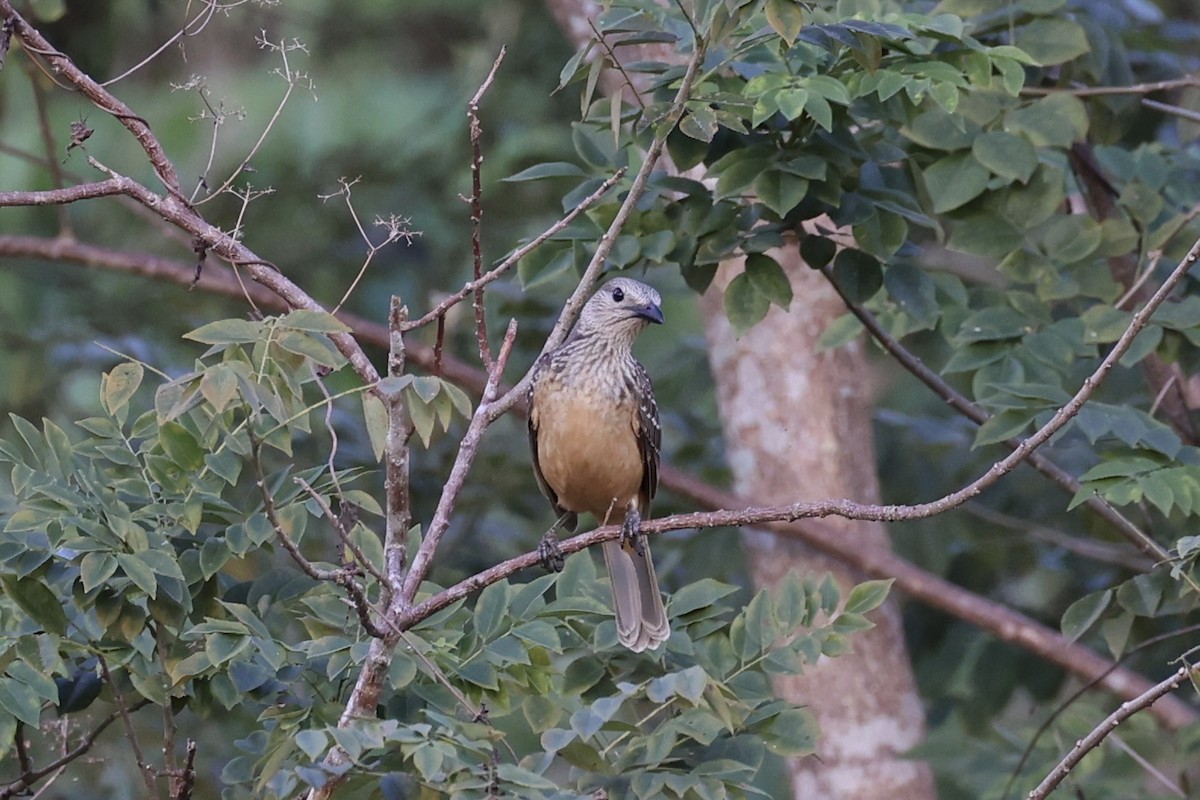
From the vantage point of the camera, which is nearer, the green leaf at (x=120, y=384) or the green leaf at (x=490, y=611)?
the green leaf at (x=120, y=384)

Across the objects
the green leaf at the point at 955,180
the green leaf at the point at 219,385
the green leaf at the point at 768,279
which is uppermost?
the green leaf at the point at 219,385

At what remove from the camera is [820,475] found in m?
5.31

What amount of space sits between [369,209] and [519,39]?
117 cm

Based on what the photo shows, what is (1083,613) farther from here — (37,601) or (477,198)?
(37,601)

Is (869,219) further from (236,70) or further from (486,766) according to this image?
(236,70)

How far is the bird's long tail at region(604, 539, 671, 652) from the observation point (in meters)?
3.50

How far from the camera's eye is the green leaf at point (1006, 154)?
13.6ft

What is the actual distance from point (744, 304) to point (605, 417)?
2.53 feet

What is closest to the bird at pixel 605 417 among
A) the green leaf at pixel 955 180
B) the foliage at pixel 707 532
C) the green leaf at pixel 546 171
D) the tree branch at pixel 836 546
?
the tree branch at pixel 836 546

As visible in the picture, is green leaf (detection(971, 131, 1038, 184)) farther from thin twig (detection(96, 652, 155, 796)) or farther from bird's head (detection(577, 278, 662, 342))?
thin twig (detection(96, 652, 155, 796))

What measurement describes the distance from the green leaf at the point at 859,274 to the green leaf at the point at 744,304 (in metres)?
0.28

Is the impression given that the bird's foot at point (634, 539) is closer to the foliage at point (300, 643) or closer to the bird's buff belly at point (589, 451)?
the bird's buff belly at point (589, 451)

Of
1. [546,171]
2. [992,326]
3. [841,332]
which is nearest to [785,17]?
[546,171]

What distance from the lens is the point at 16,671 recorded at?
288cm
